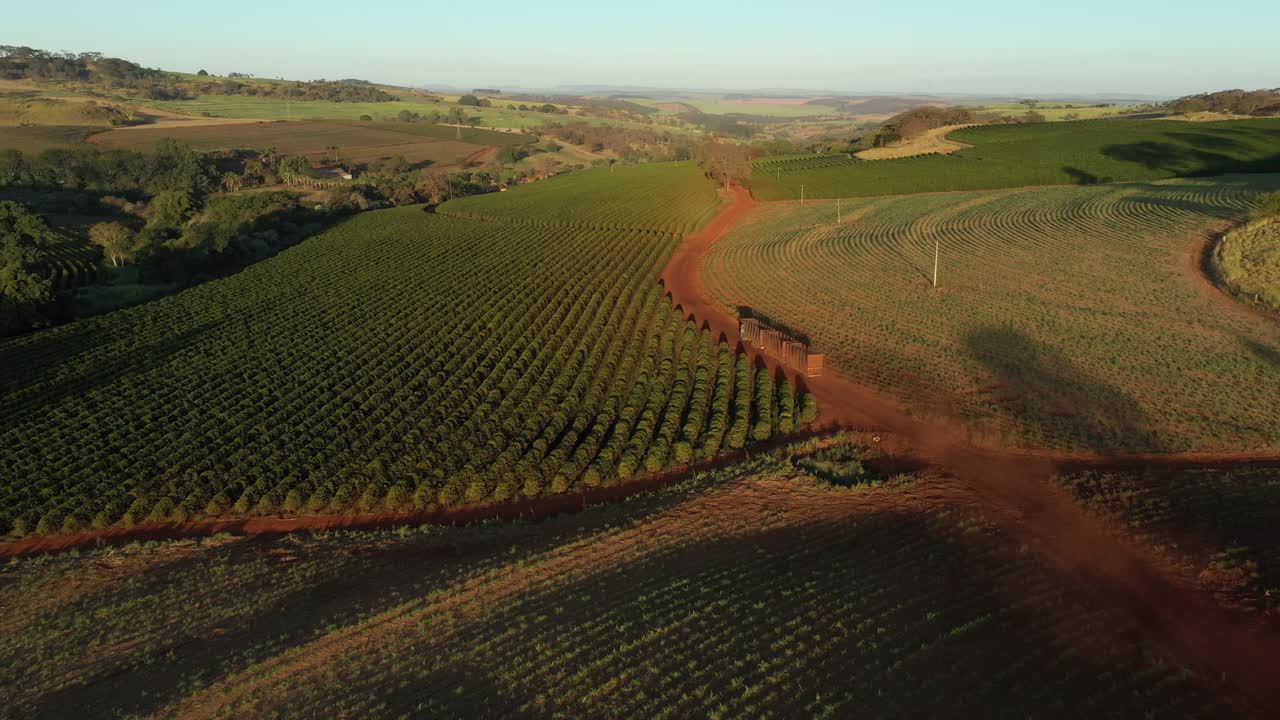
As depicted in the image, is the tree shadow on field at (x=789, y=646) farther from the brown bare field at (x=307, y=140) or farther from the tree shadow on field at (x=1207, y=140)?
the brown bare field at (x=307, y=140)

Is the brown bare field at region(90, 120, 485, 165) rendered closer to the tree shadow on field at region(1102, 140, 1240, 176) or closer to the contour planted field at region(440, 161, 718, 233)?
the contour planted field at region(440, 161, 718, 233)

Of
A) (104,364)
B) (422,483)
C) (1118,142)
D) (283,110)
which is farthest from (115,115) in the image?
(1118,142)

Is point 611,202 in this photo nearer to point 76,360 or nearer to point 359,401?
point 76,360

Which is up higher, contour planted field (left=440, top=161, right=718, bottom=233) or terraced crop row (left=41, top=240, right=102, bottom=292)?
contour planted field (left=440, top=161, right=718, bottom=233)

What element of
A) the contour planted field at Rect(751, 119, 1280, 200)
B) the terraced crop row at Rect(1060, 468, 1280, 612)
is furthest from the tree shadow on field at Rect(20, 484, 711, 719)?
the contour planted field at Rect(751, 119, 1280, 200)

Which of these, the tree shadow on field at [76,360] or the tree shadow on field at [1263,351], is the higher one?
the tree shadow on field at [1263,351]

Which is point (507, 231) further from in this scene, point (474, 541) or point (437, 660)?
point (437, 660)

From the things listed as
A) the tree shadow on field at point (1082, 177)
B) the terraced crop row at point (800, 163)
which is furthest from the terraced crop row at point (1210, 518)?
the terraced crop row at point (800, 163)
